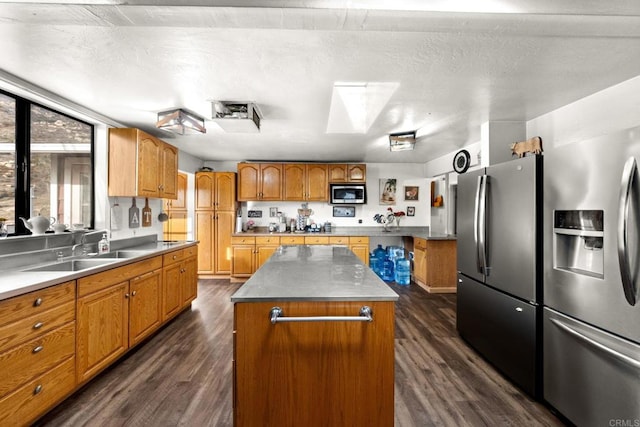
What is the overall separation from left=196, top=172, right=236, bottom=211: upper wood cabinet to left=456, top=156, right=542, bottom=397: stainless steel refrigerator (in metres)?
4.06

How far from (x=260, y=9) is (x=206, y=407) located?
7.63 feet

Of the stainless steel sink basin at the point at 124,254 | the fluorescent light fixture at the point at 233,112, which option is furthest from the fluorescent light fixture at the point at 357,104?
the stainless steel sink basin at the point at 124,254

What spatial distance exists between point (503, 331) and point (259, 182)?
4315 mm

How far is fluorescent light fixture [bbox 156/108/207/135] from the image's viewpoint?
2646mm

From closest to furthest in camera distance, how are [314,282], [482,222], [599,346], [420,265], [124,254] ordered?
[599,346] < [314,282] < [482,222] < [124,254] < [420,265]

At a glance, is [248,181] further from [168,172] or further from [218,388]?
[218,388]

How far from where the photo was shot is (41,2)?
112cm

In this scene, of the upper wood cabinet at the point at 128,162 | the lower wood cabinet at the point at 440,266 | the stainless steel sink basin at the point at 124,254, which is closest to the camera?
Result: the stainless steel sink basin at the point at 124,254

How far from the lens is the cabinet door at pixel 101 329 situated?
6.28 feet

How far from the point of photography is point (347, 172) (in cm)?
533

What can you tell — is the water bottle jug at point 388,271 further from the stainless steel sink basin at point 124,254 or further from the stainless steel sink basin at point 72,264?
the stainless steel sink basin at point 72,264

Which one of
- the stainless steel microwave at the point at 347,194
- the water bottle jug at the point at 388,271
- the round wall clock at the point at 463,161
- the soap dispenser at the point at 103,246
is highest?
the round wall clock at the point at 463,161

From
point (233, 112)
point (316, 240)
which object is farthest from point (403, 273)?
point (233, 112)

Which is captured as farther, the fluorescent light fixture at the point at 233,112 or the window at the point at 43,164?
the fluorescent light fixture at the point at 233,112
